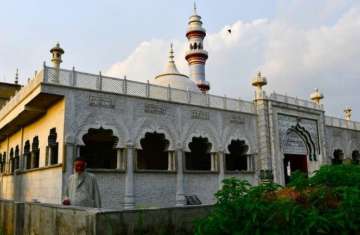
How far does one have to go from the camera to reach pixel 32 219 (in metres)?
6.07

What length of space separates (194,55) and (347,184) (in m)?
33.6

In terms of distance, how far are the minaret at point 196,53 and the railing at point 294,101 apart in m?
13.9

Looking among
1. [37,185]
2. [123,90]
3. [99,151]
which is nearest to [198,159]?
[99,151]

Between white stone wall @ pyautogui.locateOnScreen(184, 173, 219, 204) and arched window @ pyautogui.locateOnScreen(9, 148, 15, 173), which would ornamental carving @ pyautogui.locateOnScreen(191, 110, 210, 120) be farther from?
arched window @ pyautogui.locateOnScreen(9, 148, 15, 173)

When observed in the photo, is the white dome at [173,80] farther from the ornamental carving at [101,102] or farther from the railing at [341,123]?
the railing at [341,123]

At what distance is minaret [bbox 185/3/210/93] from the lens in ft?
119

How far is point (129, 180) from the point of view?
14.8 metres

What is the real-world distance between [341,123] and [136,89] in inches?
716

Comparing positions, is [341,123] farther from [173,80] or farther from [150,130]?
[150,130]

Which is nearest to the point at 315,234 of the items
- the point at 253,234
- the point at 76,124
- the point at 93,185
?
the point at 253,234

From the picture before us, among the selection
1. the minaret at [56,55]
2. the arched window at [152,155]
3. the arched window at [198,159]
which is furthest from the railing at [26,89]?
the arched window at [198,159]

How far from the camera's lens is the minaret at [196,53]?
3631 cm

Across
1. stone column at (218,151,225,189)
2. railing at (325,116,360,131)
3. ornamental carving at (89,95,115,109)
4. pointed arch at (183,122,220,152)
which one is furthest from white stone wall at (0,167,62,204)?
→ railing at (325,116,360,131)

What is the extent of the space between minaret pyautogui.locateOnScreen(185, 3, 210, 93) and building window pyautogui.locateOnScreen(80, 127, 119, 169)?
18.0 meters
